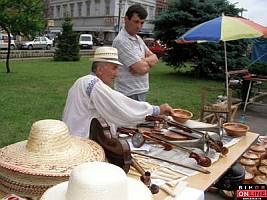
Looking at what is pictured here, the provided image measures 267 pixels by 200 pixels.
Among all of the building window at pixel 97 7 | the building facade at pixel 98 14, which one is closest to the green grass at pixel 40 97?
the building facade at pixel 98 14

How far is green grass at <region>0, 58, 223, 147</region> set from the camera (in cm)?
640

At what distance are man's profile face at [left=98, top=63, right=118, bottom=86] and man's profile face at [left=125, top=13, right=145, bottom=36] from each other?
0.98 m

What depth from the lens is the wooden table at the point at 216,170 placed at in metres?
2.05

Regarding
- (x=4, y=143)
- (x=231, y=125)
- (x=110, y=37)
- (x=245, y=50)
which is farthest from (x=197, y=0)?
(x=110, y=37)

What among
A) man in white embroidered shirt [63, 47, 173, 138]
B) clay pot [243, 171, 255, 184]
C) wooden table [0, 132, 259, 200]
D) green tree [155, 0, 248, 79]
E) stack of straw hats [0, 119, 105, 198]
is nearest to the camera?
stack of straw hats [0, 119, 105, 198]

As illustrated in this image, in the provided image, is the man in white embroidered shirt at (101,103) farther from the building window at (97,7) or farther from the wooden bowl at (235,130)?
the building window at (97,7)

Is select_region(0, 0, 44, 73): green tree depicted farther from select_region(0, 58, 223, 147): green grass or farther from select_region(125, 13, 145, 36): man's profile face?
select_region(125, 13, 145, 36): man's profile face

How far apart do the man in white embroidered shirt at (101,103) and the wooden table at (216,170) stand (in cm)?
59

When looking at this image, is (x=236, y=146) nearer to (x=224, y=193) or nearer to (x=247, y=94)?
(x=224, y=193)

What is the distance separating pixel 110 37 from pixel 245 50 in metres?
37.5

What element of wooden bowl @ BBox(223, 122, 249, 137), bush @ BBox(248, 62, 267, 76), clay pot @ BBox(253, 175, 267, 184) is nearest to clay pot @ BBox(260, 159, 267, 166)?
clay pot @ BBox(253, 175, 267, 184)

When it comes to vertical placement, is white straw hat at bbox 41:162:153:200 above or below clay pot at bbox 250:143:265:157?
above

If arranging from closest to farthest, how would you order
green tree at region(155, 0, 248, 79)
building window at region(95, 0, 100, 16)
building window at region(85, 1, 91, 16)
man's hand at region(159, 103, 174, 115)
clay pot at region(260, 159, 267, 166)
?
man's hand at region(159, 103, 174, 115), clay pot at region(260, 159, 267, 166), green tree at region(155, 0, 248, 79), building window at region(95, 0, 100, 16), building window at region(85, 1, 91, 16)

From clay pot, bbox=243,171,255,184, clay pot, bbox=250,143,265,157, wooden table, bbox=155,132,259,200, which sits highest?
wooden table, bbox=155,132,259,200
